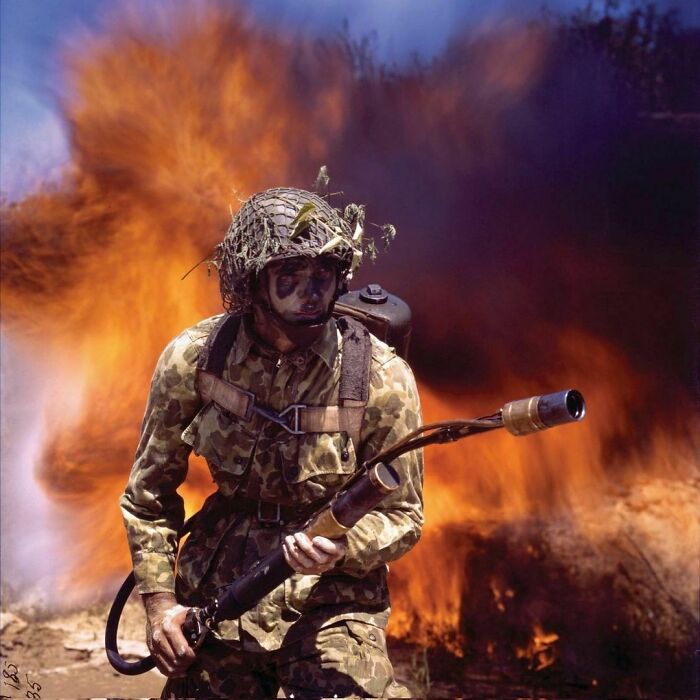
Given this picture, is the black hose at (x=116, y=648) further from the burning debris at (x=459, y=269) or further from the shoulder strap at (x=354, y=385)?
the burning debris at (x=459, y=269)

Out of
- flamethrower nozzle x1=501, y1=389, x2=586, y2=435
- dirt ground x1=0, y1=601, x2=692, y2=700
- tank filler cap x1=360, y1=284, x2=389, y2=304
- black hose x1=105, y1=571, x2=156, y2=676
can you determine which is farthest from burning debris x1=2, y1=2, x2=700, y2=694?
flamethrower nozzle x1=501, y1=389, x2=586, y2=435

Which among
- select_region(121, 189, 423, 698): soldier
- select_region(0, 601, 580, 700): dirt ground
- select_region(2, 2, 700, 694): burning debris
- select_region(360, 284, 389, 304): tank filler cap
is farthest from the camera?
select_region(2, 2, 700, 694): burning debris

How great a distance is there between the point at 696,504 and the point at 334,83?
3.96 meters

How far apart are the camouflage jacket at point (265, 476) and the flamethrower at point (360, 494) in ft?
0.50

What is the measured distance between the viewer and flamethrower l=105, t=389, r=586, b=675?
3.43 meters

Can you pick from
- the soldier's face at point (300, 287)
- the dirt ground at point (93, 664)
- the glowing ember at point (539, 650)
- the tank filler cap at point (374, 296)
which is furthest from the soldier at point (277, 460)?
the glowing ember at point (539, 650)

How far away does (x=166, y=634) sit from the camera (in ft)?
14.3

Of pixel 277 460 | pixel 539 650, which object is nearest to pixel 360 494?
pixel 277 460

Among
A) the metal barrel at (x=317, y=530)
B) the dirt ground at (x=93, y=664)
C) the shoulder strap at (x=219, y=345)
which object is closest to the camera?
the metal barrel at (x=317, y=530)

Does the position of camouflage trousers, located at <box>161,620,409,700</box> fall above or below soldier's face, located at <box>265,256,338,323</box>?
below

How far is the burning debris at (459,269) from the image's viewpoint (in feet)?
25.0

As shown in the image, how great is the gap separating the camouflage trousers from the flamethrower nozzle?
4.25 ft

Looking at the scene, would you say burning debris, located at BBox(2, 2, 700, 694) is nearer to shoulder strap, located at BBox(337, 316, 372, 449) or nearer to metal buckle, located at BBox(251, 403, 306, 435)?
shoulder strap, located at BBox(337, 316, 372, 449)

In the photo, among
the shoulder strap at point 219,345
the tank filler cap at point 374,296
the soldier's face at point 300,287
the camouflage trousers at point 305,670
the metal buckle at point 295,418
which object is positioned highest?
the tank filler cap at point 374,296
